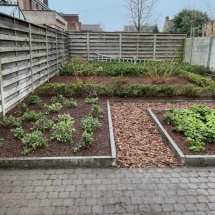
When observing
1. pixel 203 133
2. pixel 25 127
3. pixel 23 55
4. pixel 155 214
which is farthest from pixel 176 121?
pixel 23 55

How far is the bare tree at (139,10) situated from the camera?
63.6ft

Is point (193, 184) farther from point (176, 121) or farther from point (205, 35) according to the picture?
point (205, 35)

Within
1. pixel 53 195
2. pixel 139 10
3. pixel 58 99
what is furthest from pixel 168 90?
pixel 139 10

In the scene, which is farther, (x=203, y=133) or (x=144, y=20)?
(x=144, y=20)

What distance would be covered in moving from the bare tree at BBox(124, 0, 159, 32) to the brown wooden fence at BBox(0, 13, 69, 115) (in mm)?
13306

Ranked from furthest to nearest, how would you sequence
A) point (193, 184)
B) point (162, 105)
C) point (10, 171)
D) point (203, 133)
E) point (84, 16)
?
point (84, 16) → point (162, 105) → point (203, 133) → point (10, 171) → point (193, 184)

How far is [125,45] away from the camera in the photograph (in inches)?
582

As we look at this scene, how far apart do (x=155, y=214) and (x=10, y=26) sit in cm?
472

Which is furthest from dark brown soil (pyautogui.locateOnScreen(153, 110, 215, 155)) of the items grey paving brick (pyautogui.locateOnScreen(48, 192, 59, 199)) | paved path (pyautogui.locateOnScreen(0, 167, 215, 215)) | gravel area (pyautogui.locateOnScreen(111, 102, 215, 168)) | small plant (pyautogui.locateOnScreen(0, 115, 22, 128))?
small plant (pyautogui.locateOnScreen(0, 115, 22, 128))

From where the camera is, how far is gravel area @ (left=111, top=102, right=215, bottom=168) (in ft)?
11.3

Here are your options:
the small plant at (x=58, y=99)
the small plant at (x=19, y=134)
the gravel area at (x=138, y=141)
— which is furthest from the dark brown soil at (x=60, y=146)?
the small plant at (x=58, y=99)

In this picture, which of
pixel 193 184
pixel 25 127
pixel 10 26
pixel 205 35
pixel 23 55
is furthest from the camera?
pixel 205 35

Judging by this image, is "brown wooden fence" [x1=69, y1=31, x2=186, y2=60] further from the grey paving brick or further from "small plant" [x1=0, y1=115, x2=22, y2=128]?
the grey paving brick

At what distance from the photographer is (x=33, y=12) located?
64.3ft
